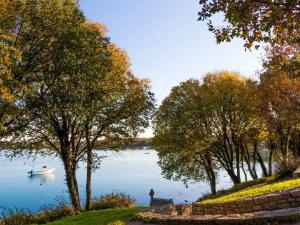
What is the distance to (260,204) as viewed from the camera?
15.0 m

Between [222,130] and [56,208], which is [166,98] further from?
[56,208]

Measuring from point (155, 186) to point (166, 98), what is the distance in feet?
133

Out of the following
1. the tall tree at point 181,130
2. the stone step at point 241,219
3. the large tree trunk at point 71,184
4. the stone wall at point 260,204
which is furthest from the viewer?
the tall tree at point 181,130

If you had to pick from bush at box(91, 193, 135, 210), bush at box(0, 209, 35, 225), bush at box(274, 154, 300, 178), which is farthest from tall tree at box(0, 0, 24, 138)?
bush at box(274, 154, 300, 178)

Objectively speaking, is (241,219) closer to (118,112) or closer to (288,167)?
(118,112)

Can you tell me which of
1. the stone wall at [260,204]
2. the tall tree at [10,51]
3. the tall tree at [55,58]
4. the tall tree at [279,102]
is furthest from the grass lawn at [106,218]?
the tall tree at [279,102]

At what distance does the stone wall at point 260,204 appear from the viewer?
47.3 feet

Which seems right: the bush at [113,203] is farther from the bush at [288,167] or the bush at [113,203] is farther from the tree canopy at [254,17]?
the tree canopy at [254,17]

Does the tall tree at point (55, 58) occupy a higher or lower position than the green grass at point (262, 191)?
higher

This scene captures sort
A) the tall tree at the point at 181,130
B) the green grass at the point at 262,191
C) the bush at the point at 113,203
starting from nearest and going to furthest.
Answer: the green grass at the point at 262,191 < the bush at the point at 113,203 < the tall tree at the point at 181,130

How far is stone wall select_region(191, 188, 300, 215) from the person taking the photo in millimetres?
14422

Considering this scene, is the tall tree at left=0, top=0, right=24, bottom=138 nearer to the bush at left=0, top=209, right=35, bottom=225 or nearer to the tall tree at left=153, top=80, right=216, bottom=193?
the bush at left=0, top=209, right=35, bottom=225

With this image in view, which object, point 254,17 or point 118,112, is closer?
point 254,17

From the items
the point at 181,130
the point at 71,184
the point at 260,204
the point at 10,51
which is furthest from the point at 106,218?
the point at 181,130
